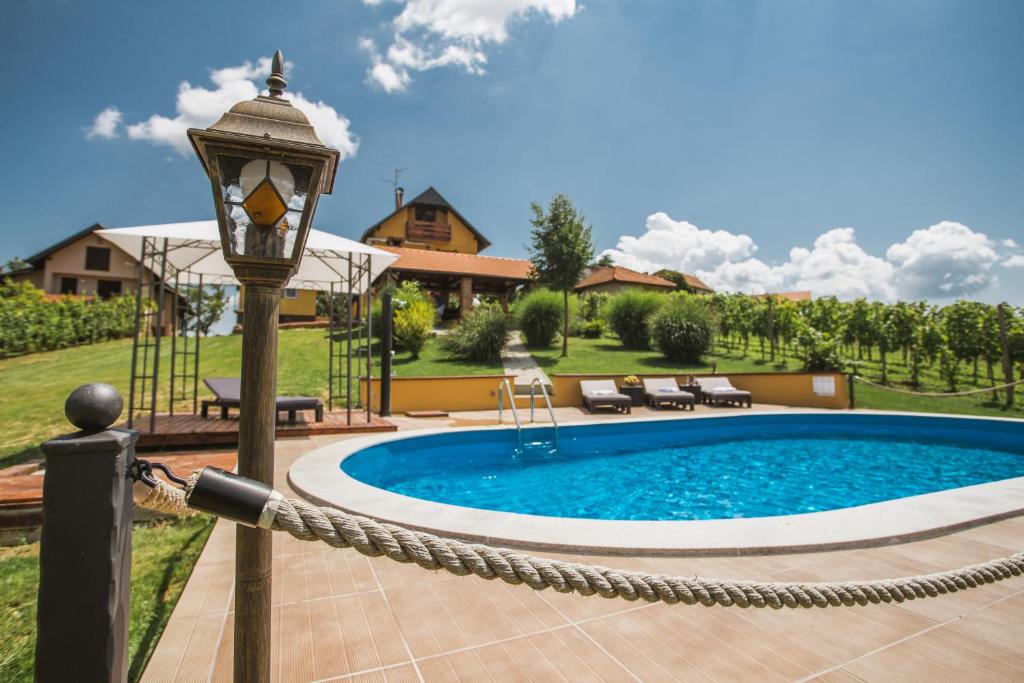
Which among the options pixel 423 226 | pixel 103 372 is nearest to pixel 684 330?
pixel 103 372

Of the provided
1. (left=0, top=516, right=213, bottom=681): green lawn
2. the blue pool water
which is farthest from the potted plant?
(left=0, top=516, right=213, bottom=681): green lawn

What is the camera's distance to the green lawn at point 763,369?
13.2m

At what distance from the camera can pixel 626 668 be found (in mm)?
1816

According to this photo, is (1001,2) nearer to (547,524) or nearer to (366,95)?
(547,524)

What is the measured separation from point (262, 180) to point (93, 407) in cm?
71

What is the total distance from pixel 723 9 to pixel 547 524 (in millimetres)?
11030

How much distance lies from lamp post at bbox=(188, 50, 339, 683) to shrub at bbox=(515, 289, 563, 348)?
16368mm

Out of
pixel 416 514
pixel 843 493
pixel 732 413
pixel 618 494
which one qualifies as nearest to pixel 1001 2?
pixel 732 413

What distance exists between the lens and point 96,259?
28266mm

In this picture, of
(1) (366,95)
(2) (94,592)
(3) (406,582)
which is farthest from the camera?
(1) (366,95)

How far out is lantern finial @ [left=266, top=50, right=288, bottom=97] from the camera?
138 centimetres

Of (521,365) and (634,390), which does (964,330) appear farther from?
(521,365)

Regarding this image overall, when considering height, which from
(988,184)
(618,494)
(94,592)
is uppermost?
(988,184)

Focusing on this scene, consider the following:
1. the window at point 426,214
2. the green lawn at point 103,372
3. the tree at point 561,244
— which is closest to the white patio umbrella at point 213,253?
the green lawn at point 103,372
